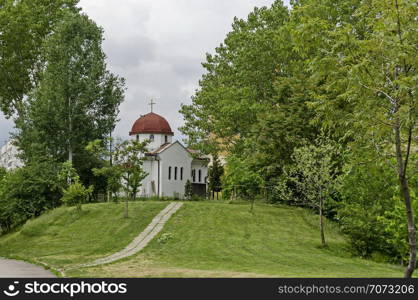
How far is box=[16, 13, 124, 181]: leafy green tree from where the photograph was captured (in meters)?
48.3

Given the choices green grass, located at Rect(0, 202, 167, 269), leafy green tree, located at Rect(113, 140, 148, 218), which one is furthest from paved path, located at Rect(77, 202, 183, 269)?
leafy green tree, located at Rect(113, 140, 148, 218)

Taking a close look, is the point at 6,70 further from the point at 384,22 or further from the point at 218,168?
the point at 384,22

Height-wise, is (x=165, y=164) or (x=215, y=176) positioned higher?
(x=165, y=164)

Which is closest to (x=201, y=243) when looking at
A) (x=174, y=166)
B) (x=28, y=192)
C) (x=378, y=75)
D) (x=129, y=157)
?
(x=129, y=157)

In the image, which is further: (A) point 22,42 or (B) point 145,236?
(A) point 22,42

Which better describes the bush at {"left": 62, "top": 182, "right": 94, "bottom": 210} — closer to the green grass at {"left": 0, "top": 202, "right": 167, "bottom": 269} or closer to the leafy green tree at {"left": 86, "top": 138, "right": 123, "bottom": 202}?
the green grass at {"left": 0, "top": 202, "right": 167, "bottom": 269}

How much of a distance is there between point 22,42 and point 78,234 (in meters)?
23.7

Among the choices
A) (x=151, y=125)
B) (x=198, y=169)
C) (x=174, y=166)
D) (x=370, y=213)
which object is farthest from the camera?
(x=198, y=169)

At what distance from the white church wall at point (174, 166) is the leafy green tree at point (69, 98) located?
16340 millimetres

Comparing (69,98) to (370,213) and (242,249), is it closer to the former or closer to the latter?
(242,249)

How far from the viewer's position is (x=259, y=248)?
98.2 ft

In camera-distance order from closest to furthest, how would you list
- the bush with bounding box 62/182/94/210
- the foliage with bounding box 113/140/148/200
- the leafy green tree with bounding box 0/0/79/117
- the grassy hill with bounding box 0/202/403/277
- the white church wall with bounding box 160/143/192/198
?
the grassy hill with bounding box 0/202/403/277
the foliage with bounding box 113/140/148/200
the bush with bounding box 62/182/94/210
the leafy green tree with bounding box 0/0/79/117
the white church wall with bounding box 160/143/192/198

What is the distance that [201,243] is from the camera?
102 feet

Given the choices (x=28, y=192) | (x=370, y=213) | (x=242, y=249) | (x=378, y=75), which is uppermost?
(x=378, y=75)
